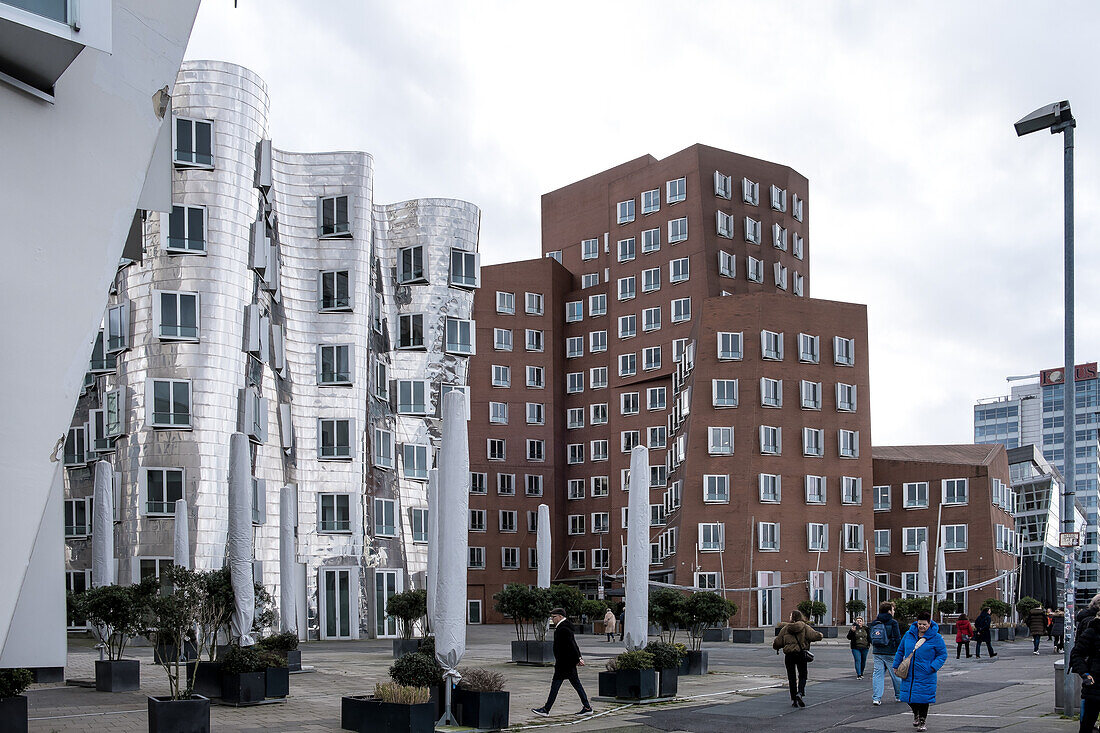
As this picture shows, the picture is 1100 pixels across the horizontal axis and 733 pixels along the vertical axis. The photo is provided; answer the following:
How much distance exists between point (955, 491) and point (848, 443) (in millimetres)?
10843

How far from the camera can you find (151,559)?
39.8 meters

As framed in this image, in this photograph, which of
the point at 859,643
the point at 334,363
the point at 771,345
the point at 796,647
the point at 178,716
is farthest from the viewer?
the point at 771,345

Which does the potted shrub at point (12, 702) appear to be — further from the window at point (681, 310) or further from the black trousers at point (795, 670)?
the window at point (681, 310)

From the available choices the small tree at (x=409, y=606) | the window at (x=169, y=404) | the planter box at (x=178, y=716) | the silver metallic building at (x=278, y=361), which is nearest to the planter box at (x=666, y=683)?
the planter box at (x=178, y=716)

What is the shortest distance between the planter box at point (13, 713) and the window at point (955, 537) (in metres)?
65.1

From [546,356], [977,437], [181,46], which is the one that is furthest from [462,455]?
[977,437]

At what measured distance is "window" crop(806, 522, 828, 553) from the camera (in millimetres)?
61906

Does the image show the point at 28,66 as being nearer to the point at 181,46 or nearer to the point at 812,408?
the point at 181,46

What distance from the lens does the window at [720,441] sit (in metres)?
61.7

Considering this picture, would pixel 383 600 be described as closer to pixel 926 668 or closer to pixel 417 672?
pixel 417 672

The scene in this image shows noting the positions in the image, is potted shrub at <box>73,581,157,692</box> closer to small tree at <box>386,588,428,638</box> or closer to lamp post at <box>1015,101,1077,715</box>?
small tree at <box>386,588,428,638</box>

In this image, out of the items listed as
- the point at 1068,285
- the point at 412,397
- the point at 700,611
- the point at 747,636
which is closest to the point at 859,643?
the point at 700,611

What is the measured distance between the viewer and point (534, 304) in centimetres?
8219

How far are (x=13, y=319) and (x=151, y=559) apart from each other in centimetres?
3790
